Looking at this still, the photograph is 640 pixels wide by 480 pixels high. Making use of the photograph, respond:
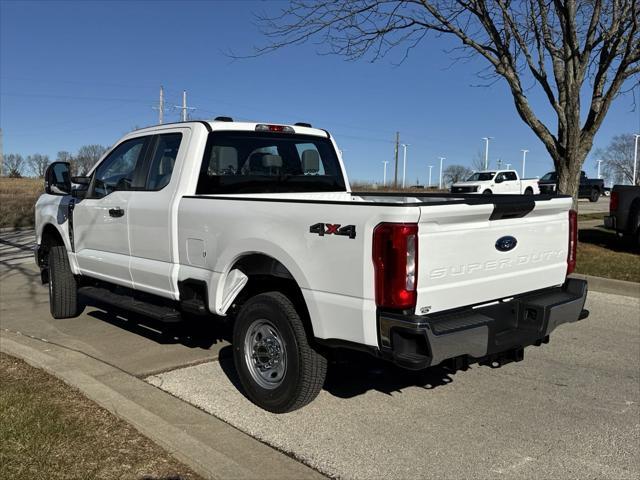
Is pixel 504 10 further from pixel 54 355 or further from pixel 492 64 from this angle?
pixel 54 355

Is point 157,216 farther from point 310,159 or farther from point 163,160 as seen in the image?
point 310,159

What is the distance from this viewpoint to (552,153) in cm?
1061

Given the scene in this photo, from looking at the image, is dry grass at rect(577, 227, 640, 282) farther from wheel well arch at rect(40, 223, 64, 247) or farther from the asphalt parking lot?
wheel well arch at rect(40, 223, 64, 247)

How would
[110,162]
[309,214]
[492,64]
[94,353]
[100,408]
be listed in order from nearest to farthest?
[309,214] → [100,408] → [94,353] → [110,162] → [492,64]

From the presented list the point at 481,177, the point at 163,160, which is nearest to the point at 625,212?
the point at 163,160

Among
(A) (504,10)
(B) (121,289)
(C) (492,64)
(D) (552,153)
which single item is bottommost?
(B) (121,289)

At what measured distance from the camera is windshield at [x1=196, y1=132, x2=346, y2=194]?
5141 millimetres

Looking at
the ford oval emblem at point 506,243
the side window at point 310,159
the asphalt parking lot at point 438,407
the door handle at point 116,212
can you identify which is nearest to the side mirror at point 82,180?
the door handle at point 116,212

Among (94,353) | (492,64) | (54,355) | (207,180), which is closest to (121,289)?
(94,353)

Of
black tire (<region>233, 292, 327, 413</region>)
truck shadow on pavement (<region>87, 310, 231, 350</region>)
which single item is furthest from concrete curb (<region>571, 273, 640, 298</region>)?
black tire (<region>233, 292, 327, 413</region>)

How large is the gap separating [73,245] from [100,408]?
3012 millimetres

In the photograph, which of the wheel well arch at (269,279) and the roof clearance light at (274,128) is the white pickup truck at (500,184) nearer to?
the roof clearance light at (274,128)

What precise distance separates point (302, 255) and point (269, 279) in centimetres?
66

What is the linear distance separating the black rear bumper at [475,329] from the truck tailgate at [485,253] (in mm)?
88
